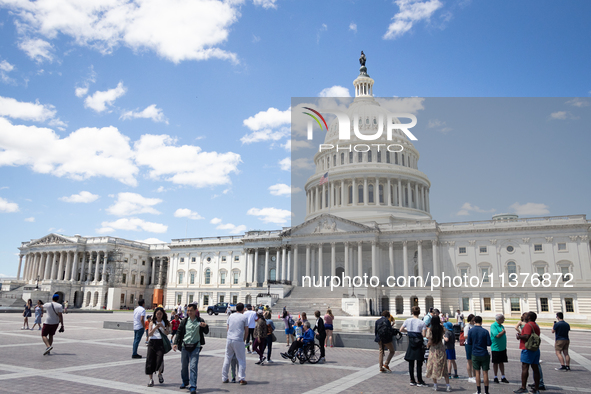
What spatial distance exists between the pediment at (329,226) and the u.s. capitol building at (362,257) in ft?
0.55

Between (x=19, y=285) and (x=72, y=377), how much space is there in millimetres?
96406

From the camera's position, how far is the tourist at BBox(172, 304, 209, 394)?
1242 cm

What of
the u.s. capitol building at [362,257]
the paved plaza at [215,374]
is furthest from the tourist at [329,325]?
the u.s. capitol building at [362,257]

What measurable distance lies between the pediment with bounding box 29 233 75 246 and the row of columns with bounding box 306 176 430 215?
52768mm

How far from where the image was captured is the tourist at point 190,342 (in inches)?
489

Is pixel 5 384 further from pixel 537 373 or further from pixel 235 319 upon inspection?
pixel 537 373

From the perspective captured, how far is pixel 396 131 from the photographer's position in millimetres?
92750

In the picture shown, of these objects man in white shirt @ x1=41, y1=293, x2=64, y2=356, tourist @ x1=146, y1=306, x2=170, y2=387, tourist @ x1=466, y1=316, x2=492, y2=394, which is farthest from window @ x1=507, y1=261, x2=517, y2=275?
tourist @ x1=146, y1=306, x2=170, y2=387

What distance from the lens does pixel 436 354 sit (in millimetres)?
13398

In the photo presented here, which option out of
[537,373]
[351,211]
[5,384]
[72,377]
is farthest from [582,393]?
[351,211]

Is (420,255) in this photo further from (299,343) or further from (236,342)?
(236,342)

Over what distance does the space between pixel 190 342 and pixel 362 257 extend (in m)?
64.9

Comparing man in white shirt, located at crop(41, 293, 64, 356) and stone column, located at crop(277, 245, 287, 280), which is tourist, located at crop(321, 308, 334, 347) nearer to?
man in white shirt, located at crop(41, 293, 64, 356)

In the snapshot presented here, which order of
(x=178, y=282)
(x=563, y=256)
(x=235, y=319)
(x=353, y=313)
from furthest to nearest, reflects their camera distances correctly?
(x=178, y=282)
(x=563, y=256)
(x=353, y=313)
(x=235, y=319)
